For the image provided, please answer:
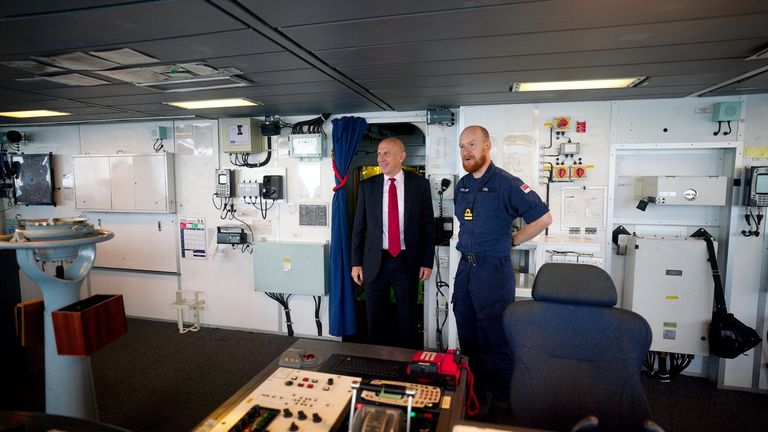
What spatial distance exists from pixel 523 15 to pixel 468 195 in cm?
133

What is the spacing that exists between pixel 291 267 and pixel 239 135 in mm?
1404

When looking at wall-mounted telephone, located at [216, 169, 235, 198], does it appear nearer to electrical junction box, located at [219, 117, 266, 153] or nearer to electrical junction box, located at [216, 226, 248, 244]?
electrical junction box, located at [219, 117, 266, 153]

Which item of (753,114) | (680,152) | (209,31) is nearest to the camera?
(209,31)

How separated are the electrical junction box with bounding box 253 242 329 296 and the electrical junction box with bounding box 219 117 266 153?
3.16 feet

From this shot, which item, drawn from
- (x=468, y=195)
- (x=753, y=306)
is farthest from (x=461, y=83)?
(x=753, y=306)

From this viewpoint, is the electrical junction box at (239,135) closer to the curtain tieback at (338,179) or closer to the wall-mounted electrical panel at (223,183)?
the wall-mounted electrical panel at (223,183)

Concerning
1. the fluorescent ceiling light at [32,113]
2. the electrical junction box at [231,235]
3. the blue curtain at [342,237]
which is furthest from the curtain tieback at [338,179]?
the fluorescent ceiling light at [32,113]

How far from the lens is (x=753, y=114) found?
2.93 meters

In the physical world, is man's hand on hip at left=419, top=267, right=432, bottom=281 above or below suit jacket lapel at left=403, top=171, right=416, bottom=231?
below

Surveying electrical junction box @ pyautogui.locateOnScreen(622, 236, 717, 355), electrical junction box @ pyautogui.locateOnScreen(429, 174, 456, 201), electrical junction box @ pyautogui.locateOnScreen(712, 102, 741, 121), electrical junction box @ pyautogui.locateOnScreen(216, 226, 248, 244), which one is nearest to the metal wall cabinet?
electrical junction box @ pyautogui.locateOnScreen(216, 226, 248, 244)

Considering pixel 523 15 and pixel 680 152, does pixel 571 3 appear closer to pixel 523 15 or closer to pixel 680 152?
pixel 523 15

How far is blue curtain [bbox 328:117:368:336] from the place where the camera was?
3.65m

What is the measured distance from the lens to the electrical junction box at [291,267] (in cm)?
378

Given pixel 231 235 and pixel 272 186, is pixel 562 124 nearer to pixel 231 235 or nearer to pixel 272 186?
pixel 272 186
